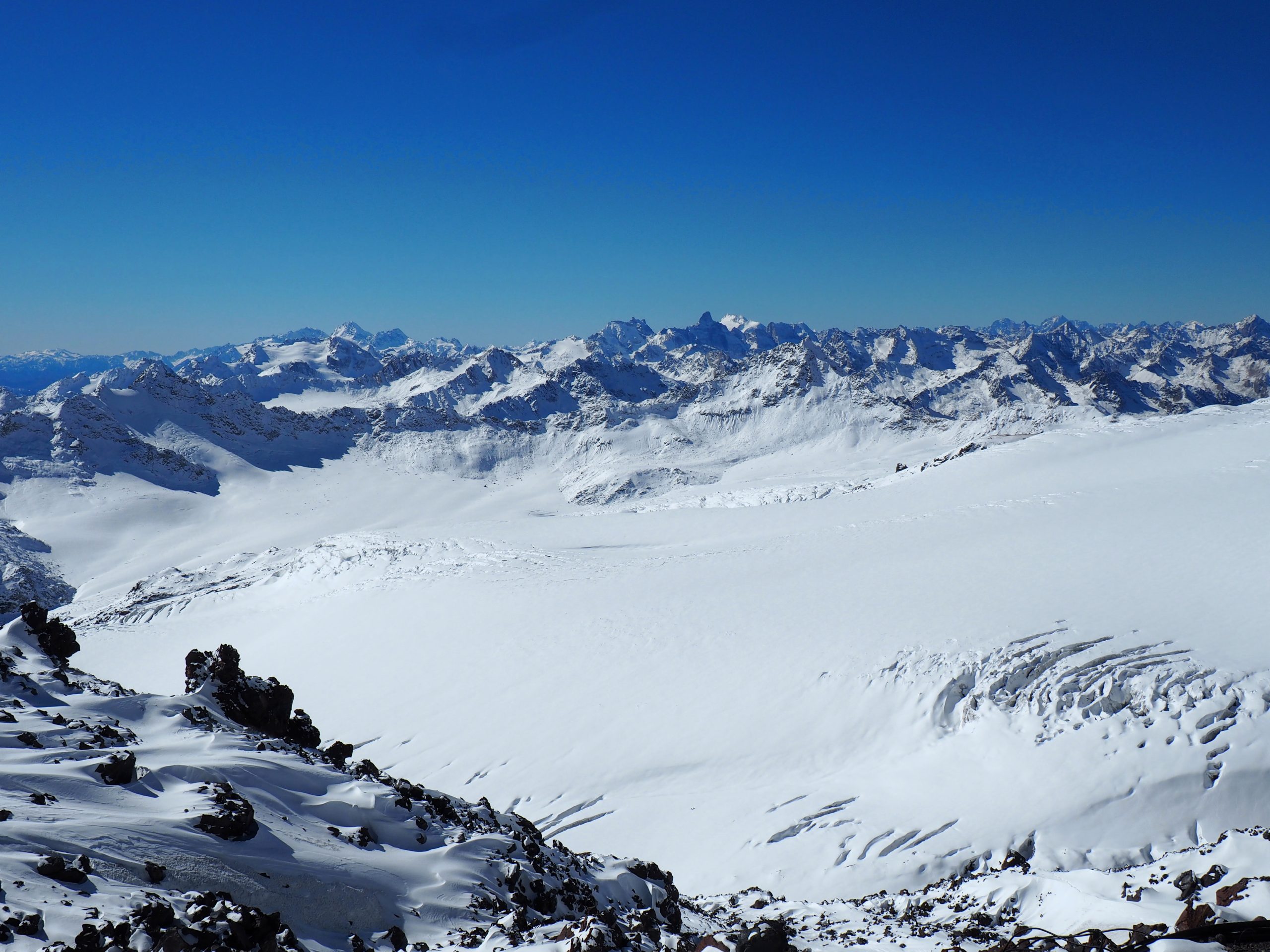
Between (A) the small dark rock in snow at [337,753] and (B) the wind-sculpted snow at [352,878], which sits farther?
(A) the small dark rock in snow at [337,753]

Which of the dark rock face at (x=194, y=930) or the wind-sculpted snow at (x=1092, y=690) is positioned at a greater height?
the dark rock face at (x=194, y=930)

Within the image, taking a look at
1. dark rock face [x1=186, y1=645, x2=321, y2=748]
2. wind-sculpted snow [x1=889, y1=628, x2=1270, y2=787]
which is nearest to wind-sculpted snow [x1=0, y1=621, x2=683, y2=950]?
dark rock face [x1=186, y1=645, x2=321, y2=748]

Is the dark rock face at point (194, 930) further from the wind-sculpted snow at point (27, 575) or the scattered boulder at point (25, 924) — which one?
the wind-sculpted snow at point (27, 575)

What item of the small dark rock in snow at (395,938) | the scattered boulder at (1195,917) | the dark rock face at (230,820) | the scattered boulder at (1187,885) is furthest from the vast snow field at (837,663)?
the dark rock face at (230,820)

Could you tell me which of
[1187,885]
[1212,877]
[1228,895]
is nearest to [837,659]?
[1212,877]

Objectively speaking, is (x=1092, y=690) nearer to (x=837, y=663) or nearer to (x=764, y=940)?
(x=837, y=663)

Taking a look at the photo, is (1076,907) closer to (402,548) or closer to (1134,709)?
(1134,709)

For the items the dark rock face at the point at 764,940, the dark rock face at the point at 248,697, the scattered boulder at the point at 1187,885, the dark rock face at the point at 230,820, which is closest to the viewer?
the dark rock face at the point at 764,940
